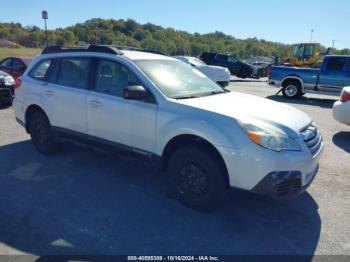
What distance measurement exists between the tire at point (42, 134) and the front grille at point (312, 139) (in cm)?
387

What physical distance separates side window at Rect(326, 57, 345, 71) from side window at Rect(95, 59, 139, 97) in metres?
11.0

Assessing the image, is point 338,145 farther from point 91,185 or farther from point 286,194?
point 91,185

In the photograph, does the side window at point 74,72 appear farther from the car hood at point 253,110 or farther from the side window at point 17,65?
the side window at point 17,65

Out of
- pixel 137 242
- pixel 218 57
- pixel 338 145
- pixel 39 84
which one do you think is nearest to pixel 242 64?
pixel 218 57

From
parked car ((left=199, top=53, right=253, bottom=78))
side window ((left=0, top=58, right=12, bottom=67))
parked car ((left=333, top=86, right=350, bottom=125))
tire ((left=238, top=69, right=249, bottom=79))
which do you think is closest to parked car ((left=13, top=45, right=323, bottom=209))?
parked car ((left=333, top=86, right=350, bottom=125))

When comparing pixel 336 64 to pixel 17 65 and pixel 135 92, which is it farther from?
pixel 17 65

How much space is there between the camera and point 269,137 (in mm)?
3207

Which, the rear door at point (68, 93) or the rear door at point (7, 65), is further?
the rear door at point (7, 65)

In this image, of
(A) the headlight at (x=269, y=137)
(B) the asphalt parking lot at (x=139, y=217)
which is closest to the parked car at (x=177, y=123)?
(A) the headlight at (x=269, y=137)

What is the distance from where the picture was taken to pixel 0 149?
5734mm

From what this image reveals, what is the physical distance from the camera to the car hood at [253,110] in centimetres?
341

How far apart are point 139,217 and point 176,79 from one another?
73.6 inches

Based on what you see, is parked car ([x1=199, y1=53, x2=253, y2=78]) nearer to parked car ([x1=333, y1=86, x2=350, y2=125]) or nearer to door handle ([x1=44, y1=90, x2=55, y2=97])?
parked car ([x1=333, y1=86, x2=350, y2=125])

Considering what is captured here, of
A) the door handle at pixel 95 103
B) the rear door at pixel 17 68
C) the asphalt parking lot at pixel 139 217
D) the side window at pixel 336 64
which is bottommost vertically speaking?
the asphalt parking lot at pixel 139 217
